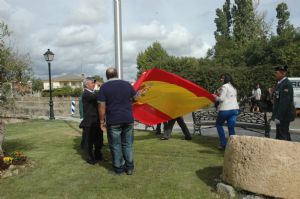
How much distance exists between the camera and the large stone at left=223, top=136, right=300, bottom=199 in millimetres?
5484

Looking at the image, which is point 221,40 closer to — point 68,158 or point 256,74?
point 256,74

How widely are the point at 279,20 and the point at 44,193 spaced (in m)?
70.1

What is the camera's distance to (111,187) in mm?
6766

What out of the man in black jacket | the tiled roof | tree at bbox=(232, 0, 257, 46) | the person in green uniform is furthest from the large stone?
the tiled roof

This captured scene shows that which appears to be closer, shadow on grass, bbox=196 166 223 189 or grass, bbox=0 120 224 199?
grass, bbox=0 120 224 199

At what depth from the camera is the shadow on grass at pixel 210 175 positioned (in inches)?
266

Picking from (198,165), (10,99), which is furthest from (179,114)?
(10,99)

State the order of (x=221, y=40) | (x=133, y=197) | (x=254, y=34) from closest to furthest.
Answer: (x=133, y=197) → (x=254, y=34) → (x=221, y=40)

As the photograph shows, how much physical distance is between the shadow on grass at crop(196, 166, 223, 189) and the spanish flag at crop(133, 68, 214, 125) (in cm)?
345

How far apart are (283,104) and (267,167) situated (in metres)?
2.25

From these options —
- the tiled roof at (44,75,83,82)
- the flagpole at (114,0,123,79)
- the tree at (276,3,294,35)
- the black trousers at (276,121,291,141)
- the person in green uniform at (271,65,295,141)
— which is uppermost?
the tree at (276,3,294,35)

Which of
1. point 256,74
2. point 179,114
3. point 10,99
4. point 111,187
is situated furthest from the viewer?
point 256,74

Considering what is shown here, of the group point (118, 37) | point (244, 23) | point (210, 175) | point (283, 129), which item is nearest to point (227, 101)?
point (283, 129)

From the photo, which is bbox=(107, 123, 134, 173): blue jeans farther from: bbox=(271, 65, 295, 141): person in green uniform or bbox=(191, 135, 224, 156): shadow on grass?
bbox=(271, 65, 295, 141): person in green uniform
